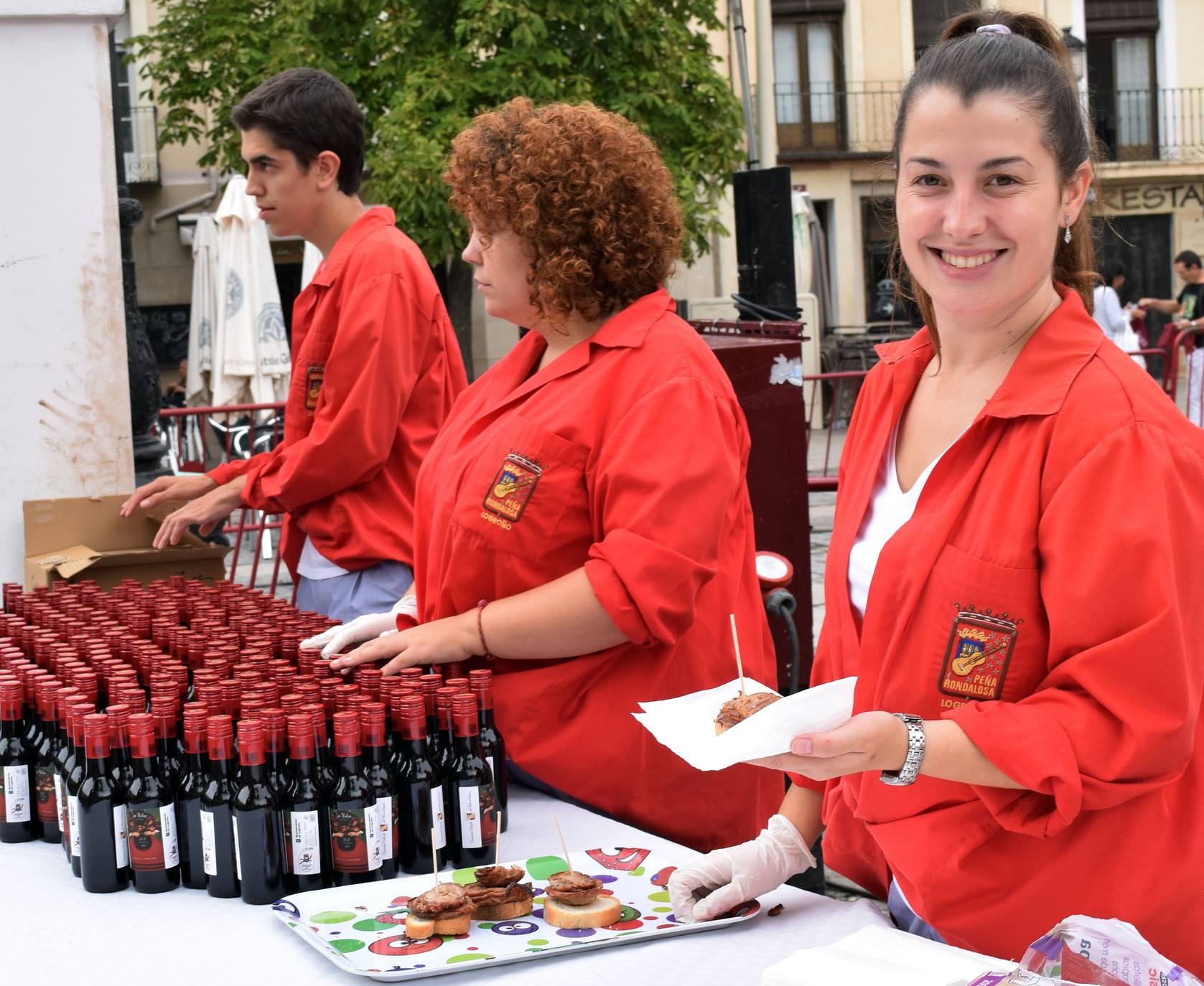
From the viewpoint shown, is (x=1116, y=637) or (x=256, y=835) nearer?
(x=1116, y=637)

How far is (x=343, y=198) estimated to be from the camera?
4.17 metres

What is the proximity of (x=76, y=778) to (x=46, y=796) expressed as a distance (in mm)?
227

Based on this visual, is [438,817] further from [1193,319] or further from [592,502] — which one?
[1193,319]

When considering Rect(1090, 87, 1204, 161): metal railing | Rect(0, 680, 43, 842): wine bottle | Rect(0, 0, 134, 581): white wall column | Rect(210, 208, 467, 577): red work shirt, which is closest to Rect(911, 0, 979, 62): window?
Rect(1090, 87, 1204, 161): metal railing

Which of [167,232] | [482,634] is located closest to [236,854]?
[482,634]

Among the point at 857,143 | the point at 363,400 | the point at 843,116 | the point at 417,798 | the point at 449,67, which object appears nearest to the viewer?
the point at 417,798

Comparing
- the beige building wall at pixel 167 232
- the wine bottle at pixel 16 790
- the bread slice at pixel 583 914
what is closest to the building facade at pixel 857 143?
the beige building wall at pixel 167 232

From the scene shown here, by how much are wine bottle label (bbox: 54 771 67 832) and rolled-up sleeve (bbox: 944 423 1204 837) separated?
156 centimetres

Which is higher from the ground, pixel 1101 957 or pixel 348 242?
pixel 348 242

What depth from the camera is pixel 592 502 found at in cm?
279

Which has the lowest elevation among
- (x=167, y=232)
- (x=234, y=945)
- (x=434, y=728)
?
(x=234, y=945)

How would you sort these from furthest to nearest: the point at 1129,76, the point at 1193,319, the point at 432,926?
Answer: the point at 1129,76 → the point at 1193,319 → the point at 432,926

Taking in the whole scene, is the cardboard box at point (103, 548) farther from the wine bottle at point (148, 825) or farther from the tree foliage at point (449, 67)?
the tree foliage at point (449, 67)

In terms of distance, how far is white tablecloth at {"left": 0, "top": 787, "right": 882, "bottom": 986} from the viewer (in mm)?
2053
